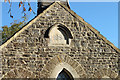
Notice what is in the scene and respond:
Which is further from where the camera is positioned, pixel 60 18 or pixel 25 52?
pixel 60 18

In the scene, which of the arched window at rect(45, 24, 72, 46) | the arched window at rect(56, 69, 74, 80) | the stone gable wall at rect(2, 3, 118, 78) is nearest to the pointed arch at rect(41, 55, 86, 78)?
the stone gable wall at rect(2, 3, 118, 78)

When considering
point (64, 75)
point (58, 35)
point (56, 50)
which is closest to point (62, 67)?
point (64, 75)

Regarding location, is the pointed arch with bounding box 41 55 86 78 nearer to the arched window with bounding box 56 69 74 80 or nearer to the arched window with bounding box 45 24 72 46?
the arched window with bounding box 56 69 74 80

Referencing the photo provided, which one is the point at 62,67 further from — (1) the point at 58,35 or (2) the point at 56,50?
(1) the point at 58,35

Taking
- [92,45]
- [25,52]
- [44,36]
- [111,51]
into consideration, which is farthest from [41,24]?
[111,51]

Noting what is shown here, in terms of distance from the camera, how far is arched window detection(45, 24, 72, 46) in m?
11.9

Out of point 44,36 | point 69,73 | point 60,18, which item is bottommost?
point 69,73

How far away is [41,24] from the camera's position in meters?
12.0

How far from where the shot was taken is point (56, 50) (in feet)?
38.6

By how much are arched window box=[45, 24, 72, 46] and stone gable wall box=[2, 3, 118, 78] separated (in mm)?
188

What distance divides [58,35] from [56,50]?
813mm

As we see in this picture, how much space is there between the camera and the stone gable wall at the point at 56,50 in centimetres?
1136

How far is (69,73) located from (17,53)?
270 cm

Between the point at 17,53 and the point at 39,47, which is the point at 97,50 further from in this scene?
the point at 17,53
